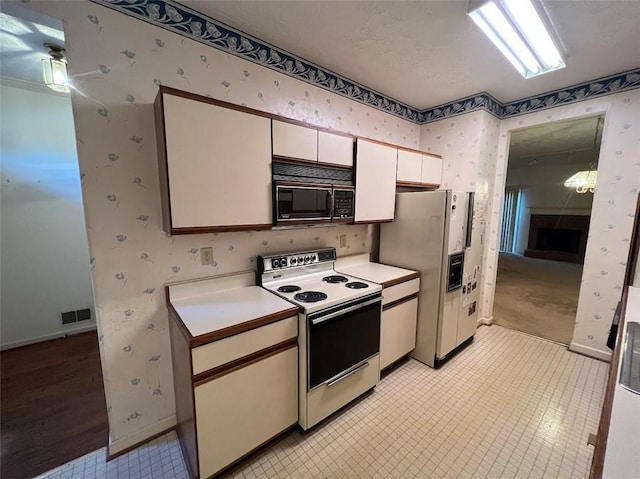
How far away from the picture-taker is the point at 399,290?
2230 millimetres

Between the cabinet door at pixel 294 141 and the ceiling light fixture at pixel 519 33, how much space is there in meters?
1.13

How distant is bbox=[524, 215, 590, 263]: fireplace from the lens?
22.0 feet

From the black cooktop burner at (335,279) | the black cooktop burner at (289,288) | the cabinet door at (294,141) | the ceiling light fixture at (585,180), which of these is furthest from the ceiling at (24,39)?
the ceiling light fixture at (585,180)

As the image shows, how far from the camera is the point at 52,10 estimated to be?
125cm

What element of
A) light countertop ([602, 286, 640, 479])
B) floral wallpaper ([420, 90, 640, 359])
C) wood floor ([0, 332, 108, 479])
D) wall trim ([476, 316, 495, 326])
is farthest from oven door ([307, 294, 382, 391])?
wall trim ([476, 316, 495, 326])

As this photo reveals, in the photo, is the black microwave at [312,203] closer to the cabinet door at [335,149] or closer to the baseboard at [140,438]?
the cabinet door at [335,149]

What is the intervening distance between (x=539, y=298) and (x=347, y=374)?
4.11m

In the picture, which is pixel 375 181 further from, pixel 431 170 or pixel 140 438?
pixel 140 438

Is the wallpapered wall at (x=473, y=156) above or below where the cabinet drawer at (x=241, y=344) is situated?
above

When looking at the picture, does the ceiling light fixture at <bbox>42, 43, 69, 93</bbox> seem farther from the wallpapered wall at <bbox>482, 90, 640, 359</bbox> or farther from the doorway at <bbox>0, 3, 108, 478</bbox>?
the wallpapered wall at <bbox>482, 90, 640, 359</bbox>

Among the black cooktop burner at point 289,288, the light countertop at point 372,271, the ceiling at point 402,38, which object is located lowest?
the black cooktop burner at point 289,288

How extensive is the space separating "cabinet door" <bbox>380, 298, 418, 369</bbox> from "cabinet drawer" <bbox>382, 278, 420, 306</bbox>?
0.25 ft

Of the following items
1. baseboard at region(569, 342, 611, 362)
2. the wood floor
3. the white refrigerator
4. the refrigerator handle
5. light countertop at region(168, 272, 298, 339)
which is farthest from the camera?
baseboard at region(569, 342, 611, 362)

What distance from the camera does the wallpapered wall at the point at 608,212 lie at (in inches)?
90.2
